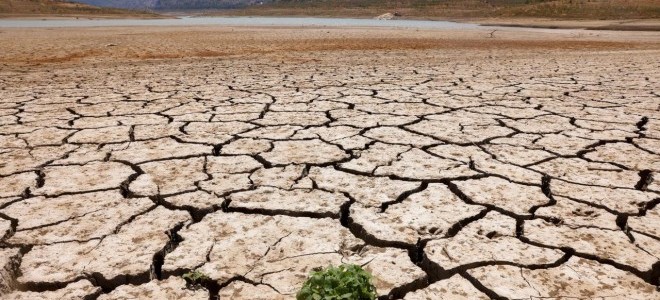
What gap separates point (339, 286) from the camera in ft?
3.74

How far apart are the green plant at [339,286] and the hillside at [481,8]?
30.0 metres

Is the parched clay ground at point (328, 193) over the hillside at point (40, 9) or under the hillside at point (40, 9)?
under

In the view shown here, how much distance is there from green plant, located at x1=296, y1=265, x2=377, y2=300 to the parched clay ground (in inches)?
5.4

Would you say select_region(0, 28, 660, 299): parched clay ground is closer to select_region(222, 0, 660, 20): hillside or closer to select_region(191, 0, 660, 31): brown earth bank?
select_region(191, 0, 660, 31): brown earth bank

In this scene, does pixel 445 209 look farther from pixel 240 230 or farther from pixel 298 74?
pixel 298 74

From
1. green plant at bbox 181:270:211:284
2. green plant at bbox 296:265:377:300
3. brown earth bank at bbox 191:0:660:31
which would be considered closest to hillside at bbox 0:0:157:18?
brown earth bank at bbox 191:0:660:31

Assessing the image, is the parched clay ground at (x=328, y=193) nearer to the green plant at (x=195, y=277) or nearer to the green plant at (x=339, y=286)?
the green plant at (x=195, y=277)

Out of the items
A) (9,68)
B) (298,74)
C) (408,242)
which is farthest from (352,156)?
(9,68)

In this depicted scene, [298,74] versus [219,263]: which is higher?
[298,74]

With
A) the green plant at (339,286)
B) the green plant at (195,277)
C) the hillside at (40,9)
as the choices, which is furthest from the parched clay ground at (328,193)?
the hillside at (40,9)

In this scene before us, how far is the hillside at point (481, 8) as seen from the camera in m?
27.3

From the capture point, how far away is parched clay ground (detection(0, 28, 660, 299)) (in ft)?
4.47

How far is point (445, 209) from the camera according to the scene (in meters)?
1.78

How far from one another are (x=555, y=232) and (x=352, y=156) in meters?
1.10
